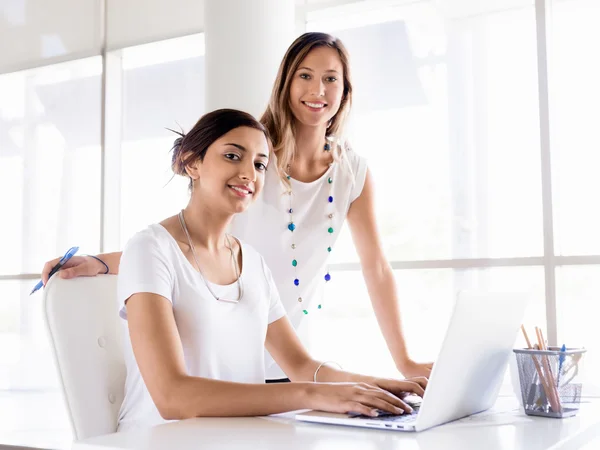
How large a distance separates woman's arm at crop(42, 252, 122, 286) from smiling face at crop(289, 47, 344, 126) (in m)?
0.65

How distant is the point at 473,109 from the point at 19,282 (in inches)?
96.4

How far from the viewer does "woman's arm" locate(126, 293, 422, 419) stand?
1.06 m

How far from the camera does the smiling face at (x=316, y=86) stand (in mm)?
1780

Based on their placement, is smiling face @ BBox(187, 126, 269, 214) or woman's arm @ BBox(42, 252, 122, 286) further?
smiling face @ BBox(187, 126, 269, 214)

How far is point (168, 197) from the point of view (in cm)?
368

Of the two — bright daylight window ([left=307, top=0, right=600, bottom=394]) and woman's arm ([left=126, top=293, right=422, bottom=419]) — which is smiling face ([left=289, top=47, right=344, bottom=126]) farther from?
bright daylight window ([left=307, top=0, right=600, bottom=394])

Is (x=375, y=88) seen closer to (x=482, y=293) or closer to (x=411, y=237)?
(x=411, y=237)

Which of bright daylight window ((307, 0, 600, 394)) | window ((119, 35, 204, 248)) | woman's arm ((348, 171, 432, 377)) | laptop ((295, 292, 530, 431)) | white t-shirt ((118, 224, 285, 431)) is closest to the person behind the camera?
laptop ((295, 292, 530, 431))

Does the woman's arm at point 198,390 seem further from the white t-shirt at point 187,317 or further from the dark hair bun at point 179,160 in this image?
the dark hair bun at point 179,160

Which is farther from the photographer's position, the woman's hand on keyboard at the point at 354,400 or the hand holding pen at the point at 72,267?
the hand holding pen at the point at 72,267

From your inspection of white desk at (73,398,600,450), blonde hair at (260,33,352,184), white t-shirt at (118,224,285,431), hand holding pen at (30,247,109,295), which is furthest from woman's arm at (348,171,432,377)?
hand holding pen at (30,247,109,295)

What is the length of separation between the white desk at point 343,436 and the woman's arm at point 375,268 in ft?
2.06

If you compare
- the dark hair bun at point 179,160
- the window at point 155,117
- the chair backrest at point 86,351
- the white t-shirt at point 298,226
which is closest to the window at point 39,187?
the window at point 155,117

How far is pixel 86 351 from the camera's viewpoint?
1.26 m
